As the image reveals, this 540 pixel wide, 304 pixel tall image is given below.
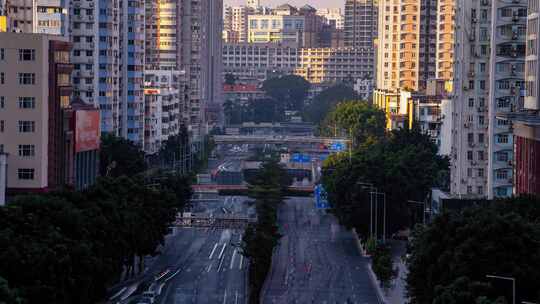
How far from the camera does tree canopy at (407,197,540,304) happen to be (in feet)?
206

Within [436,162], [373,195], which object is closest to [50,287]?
[373,195]

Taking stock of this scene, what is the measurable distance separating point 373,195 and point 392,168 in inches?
173

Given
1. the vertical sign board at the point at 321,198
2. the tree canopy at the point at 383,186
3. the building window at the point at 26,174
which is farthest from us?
the vertical sign board at the point at 321,198

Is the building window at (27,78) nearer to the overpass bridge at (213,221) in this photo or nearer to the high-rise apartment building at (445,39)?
the overpass bridge at (213,221)

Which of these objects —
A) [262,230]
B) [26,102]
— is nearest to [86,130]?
[26,102]

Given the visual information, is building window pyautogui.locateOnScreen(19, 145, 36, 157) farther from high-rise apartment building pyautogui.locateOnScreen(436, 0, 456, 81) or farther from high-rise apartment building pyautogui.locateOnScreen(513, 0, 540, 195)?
high-rise apartment building pyautogui.locateOnScreen(436, 0, 456, 81)

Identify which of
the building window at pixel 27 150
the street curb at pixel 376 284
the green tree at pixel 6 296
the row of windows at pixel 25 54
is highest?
the row of windows at pixel 25 54

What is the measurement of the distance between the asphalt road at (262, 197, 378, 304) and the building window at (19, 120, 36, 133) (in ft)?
57.2

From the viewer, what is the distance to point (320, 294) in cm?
9669

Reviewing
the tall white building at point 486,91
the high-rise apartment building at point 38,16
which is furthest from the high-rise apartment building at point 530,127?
the high-rise apartment building at point 38,16

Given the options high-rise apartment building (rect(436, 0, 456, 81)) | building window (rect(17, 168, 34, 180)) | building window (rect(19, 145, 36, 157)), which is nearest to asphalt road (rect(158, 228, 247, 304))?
building window (rect(17, 168, 34, 180))

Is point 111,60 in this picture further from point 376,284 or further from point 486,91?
point 376,284

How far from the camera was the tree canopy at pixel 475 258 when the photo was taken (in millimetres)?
62844

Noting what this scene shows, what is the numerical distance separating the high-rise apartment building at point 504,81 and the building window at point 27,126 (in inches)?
1165
